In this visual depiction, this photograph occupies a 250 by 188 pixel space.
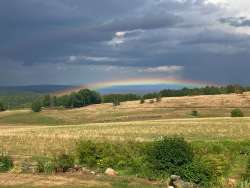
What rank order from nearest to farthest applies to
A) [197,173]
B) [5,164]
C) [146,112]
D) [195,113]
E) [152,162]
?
[197,173] < [152,162] < [5,164] < [195,113] < [146,112]

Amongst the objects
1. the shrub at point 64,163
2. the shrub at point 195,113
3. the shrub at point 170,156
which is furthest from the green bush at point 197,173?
the shrub at point 195,113

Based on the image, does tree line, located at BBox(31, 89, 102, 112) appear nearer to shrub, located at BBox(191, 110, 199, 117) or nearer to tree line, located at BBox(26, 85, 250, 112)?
tree line, located at BBox(26, 85, 250, 112)

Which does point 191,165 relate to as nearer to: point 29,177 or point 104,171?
point 104,171

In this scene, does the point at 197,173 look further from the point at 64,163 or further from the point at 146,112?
the point at 146,112

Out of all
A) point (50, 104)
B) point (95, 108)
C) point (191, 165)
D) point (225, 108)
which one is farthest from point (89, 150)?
point (50, 104)

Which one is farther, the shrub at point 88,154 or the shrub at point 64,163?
the shrub at point 88,154

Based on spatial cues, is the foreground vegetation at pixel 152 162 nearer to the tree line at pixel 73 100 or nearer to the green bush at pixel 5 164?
the green bush at pixel 5 164

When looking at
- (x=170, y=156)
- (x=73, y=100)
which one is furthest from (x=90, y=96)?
(x=170, y=156)

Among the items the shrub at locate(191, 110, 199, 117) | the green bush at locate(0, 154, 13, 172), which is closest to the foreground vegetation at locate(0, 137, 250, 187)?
the green bush at locate(0, 154, 13, 172)

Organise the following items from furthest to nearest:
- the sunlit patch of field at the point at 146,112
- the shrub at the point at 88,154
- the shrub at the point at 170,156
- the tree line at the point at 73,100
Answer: the tree line at the point at 73,100 → the sunlit patch of field at the point at 146,112 → the shrub at the point at 88,154 → the shrub at the point at 170,156

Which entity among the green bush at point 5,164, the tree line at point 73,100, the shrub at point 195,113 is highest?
the tree line at point 73,100

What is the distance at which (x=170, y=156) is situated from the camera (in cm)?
3127

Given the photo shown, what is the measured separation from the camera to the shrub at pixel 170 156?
31.2 metres

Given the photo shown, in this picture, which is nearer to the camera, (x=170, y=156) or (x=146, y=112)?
(x=170, y=156)
